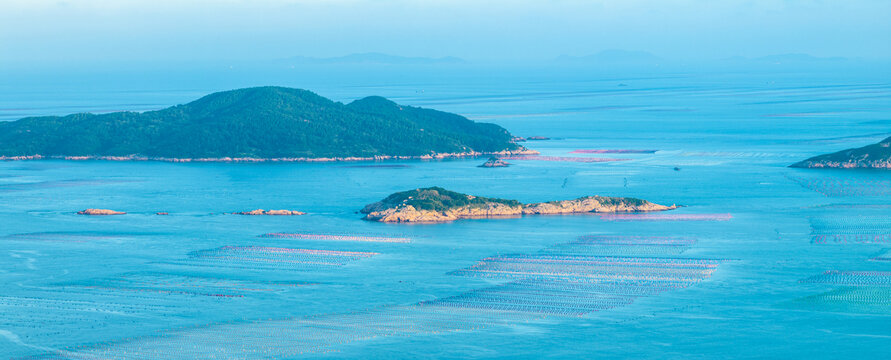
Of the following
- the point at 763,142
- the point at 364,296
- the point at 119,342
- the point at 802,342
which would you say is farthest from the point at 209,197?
the point at 763,142

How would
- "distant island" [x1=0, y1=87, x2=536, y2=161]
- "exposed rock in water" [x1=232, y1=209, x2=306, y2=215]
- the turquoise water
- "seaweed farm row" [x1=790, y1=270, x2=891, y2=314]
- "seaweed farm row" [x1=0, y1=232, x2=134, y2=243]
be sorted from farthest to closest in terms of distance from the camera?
"distant island" [x1=0, y1=87, x2=536, y2=161]
"exposed rock in water" [x1=232, y1=209, x2=306, y2=215]
"seaweed farm row" [x1=0, y1=232, x2=134, y2=243]
"seaweed farm row" [x1=790, y1=270, x2=891, y2=314]
the turquoise water

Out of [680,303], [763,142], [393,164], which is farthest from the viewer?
[763,142]

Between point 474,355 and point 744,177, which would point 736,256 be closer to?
point 474,355

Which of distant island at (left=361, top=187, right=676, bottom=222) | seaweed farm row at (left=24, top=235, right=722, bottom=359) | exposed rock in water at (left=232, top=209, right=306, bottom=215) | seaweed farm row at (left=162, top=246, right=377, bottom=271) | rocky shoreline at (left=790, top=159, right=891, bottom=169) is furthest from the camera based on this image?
rocky shoreline at (left=790, top=159, right=891, bottom=169)

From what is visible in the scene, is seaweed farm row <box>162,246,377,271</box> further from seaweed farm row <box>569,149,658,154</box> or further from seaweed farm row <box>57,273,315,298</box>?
seaweed farm row <box>569,149,658,154</box>

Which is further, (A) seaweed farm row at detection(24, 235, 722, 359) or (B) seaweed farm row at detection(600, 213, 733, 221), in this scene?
(B) seaweed farm row at detection(600, 213, 733, 221)

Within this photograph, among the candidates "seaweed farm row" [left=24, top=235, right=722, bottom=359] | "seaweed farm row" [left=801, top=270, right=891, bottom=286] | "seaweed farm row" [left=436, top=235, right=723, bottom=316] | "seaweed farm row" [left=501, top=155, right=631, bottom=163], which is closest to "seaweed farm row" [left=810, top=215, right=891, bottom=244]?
"seaweed farm row" [left=436, top=235, right=723, bottom=316]
